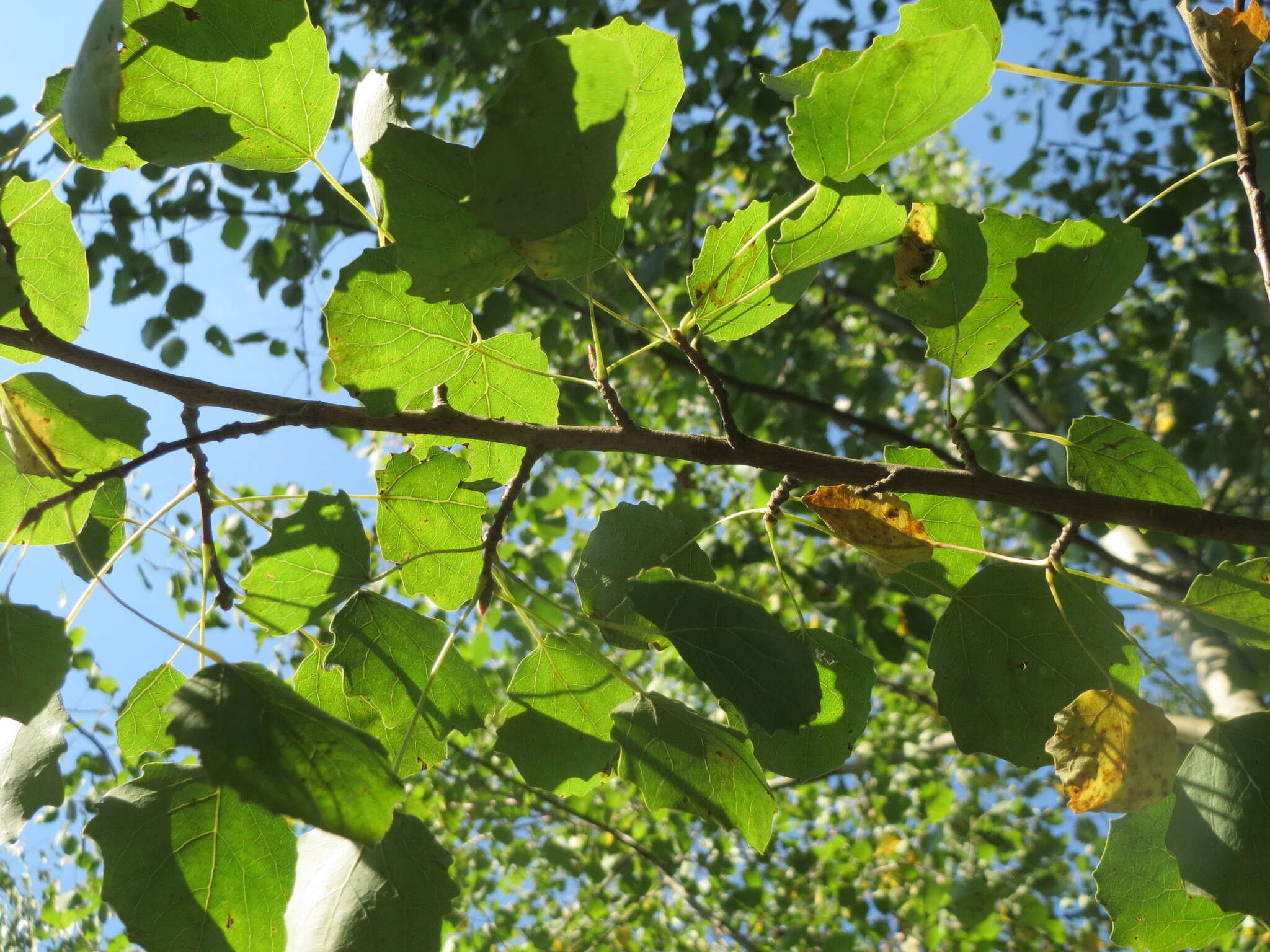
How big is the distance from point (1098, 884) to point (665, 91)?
662 mm

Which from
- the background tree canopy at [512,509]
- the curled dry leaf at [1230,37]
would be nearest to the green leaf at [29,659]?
the background tree canopy at [512,509]

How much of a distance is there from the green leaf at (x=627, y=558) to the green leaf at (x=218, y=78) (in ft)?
1.24

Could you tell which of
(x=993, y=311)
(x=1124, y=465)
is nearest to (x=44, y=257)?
(x=993, y=311)

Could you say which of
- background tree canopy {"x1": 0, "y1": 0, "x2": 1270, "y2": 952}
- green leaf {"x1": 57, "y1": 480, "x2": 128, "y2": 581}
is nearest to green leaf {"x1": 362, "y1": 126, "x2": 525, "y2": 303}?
background tree canopy {"x1": 0, "y1": 0, "x2": 1270, "y2": 952}

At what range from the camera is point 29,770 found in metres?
0.66

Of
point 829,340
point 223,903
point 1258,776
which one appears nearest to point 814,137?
point 1258,776

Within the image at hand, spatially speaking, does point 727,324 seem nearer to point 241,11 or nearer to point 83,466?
point 241,11

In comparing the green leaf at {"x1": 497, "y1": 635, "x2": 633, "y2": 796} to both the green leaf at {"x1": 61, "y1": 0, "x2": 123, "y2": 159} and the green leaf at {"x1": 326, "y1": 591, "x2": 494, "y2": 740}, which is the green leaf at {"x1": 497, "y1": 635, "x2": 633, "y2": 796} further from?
the green leaf at {"x1": 61, "y1": 0, "x2": 123, "y2": 159}

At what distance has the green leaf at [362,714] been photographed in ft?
2.30

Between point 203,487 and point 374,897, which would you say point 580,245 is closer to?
point 203,487

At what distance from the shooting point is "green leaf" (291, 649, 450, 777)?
0.70m

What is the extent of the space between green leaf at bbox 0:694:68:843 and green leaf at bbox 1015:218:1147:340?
78cm

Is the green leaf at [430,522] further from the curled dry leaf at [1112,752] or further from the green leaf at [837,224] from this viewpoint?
the curled dry leaf at [1112,752]

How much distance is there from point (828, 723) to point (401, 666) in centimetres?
34
